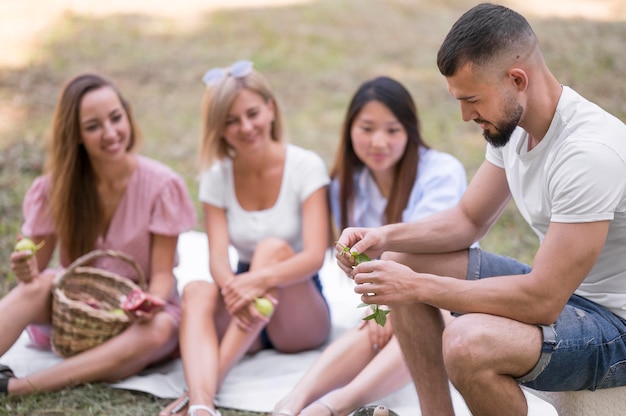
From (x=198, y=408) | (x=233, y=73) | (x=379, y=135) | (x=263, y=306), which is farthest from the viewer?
(x=233, y=73)

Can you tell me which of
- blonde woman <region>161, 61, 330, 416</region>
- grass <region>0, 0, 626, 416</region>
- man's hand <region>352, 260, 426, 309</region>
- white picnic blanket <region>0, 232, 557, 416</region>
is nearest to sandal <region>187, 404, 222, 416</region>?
blonde woman <region>161, 61, 330, 416</region>

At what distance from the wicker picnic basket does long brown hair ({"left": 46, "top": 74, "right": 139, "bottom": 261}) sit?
0.47ft

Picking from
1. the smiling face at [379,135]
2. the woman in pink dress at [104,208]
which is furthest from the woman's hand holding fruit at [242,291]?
the smiling face at [379,135]

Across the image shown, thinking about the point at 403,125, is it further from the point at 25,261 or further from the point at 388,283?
the point at 25,261

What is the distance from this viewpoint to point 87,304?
3.91 meters

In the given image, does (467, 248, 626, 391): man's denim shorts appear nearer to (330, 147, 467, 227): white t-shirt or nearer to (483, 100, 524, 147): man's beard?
(483, 100, 524, 147): man's beard

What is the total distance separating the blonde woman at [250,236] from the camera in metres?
3.74

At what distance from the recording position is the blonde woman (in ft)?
12.3

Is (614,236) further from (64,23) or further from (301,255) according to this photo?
(64,23)

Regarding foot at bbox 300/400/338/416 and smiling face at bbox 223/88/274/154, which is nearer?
foot at bbox 300/400/338/416

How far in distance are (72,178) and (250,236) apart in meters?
0.95

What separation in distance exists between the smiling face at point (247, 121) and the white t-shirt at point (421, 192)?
49 cm

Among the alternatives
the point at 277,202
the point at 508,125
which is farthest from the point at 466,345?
the point at 277,202

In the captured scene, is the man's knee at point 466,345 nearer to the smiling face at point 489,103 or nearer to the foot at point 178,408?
the smiling face at point 489,103
